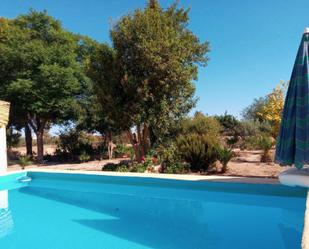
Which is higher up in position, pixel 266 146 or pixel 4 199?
pixel 266 146

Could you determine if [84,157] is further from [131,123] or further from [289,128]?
[289,128]

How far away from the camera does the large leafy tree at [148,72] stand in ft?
34.0

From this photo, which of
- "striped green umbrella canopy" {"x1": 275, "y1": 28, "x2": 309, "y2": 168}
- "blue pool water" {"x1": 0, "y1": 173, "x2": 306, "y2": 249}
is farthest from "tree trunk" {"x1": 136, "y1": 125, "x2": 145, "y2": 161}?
"striped green umbrella canopy" {"x1": 275, "y1": 28, "x2": 309, "y2": 168}

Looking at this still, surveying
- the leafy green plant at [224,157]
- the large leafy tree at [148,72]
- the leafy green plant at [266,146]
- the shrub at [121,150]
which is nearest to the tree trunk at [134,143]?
the large leafy tree at [148,72]

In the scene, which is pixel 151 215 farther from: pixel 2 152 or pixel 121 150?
pixel 121 150

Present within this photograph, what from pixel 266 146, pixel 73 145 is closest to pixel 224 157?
pixel 266 146

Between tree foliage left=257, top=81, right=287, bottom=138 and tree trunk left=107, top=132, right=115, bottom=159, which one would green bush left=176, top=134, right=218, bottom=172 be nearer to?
tree foliage left=257, top=81, right=287, bottom=138

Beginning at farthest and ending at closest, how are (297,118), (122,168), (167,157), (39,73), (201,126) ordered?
(39,73) → (201,126) → (167,157) → (122,168) → (297,118)

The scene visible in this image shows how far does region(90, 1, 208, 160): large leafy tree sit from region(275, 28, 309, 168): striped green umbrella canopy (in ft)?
20.3

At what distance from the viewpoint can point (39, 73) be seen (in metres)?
18.9

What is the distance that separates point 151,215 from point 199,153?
5171 mm

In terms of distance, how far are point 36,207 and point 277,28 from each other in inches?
494

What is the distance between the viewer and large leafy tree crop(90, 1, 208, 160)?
10367 millimetres

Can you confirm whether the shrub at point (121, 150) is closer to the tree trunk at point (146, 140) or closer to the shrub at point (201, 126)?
the shrub at point (201, 126)
